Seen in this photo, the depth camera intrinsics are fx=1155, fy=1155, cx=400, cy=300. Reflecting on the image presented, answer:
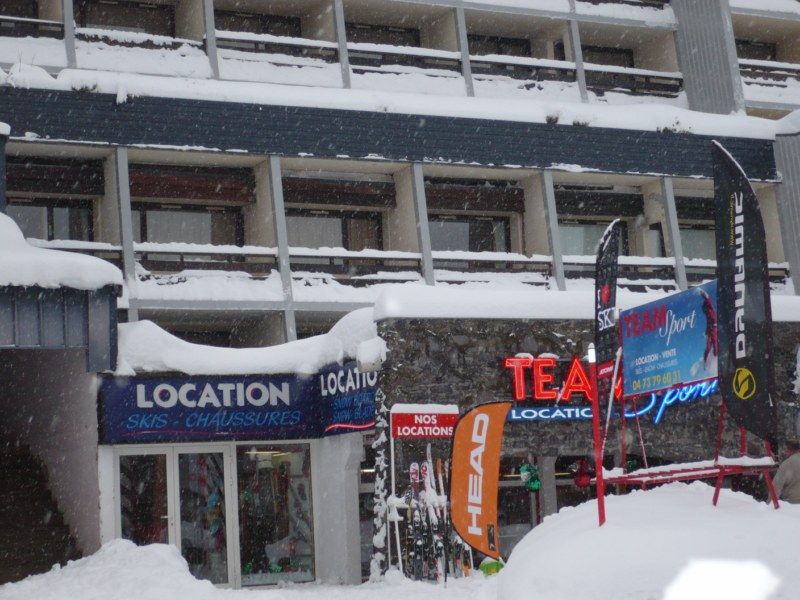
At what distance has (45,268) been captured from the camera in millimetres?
14000

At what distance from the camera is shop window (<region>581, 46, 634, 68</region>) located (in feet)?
86.4

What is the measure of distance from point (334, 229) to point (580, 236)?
5.35 meters

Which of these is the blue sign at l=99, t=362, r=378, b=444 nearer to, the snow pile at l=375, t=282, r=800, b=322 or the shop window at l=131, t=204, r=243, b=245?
the snow pile at l=375, t=282, r=800, b=322

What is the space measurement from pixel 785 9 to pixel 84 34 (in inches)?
617

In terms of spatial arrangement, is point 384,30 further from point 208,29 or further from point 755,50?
point 755,50

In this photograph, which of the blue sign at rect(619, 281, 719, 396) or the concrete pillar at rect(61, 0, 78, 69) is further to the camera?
the concrete pillar at rect(61, 0, 78, 69)

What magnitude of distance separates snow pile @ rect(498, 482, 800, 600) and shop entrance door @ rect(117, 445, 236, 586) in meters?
9.13

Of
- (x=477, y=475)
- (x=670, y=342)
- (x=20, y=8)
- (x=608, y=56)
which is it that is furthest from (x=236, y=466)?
(x=608, y=56)

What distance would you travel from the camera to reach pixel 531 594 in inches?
292

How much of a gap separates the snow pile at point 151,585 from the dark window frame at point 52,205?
8111mm

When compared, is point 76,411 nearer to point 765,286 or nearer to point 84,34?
point 84,34

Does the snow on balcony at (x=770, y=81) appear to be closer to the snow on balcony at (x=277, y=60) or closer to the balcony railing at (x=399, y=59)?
the balcony railing at (x=399, y=59)

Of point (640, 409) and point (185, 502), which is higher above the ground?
point (640, 409)

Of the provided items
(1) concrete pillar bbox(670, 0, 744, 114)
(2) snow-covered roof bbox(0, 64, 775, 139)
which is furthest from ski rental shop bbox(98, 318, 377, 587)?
(1) concrete pillar bbox(670, 0, 744, 114)
